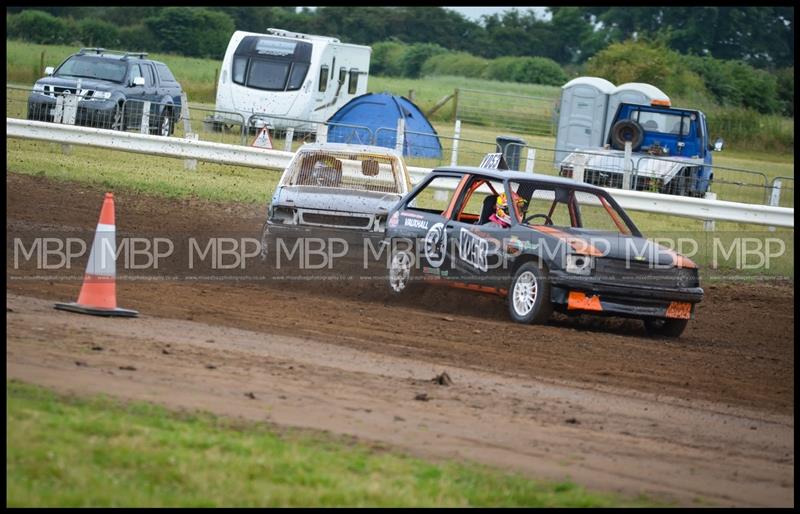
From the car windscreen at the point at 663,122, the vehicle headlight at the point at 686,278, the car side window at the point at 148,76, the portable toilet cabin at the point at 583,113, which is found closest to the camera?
the vehicle headlight at the point at 686,278

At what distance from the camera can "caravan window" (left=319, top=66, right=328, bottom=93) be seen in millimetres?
33444

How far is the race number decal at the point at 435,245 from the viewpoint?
487 inches

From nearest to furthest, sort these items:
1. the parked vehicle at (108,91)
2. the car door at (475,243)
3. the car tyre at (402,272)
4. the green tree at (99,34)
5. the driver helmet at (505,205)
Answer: the car door at (475,243) → the driver helmet at (505,205) → the car tyre at (402,272) → the parked vehicle at (108,91) → the green tree at (99,34)

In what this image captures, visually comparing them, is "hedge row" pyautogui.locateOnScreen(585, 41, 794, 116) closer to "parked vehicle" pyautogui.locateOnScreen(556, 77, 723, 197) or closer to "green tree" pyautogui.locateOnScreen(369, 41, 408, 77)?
"parked vehicle" pyautogui.locateOnScreen(556, 77, 723, 197)

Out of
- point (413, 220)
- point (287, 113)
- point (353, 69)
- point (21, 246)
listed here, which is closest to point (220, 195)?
point (21, 246)

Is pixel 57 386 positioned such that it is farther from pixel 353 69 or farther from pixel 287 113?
pixel 353 69

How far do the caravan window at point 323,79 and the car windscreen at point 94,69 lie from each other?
7502 mm

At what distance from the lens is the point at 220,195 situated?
19734mm

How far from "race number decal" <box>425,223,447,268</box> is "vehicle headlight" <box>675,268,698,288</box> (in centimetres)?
226

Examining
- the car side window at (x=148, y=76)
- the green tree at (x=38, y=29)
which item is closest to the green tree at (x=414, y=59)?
the green tree at (x=38, y=29)

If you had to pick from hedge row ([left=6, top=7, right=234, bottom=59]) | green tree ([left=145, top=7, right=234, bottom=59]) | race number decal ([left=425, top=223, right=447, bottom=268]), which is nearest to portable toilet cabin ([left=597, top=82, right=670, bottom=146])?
race number decal ([left=425, top=223, right=447, bottom=268])

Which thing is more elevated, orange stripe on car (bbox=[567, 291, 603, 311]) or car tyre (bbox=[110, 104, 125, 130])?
car tyre (bbox=[110, 104, 125, 130])

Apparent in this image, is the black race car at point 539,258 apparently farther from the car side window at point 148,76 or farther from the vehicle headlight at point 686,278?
the car side window at point 148,76

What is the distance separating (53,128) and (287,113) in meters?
12.2
